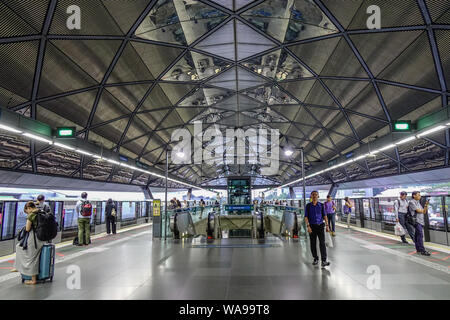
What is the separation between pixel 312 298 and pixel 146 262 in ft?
17.7

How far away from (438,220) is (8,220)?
1824 cm

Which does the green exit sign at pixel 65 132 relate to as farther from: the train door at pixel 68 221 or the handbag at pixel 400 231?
the handbag at pixel 400 231

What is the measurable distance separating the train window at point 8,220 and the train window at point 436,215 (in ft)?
58.9

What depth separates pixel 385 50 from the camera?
1158 cm

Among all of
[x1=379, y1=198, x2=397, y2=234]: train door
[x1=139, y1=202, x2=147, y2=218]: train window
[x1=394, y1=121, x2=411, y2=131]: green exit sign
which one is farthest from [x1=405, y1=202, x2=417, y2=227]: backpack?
[x1=139, y1=202, x2=147, y2=218]: train window

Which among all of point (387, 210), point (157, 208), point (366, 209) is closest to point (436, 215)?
point (387, 210)

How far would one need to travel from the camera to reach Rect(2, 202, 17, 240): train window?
9053 millimetres

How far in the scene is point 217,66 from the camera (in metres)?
16.0

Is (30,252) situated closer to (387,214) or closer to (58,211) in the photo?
(58,211)

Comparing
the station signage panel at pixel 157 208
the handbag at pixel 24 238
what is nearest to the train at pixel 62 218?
the handbag at pixel 24 238

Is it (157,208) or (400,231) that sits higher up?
(157,208)

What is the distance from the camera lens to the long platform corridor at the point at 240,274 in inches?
196
